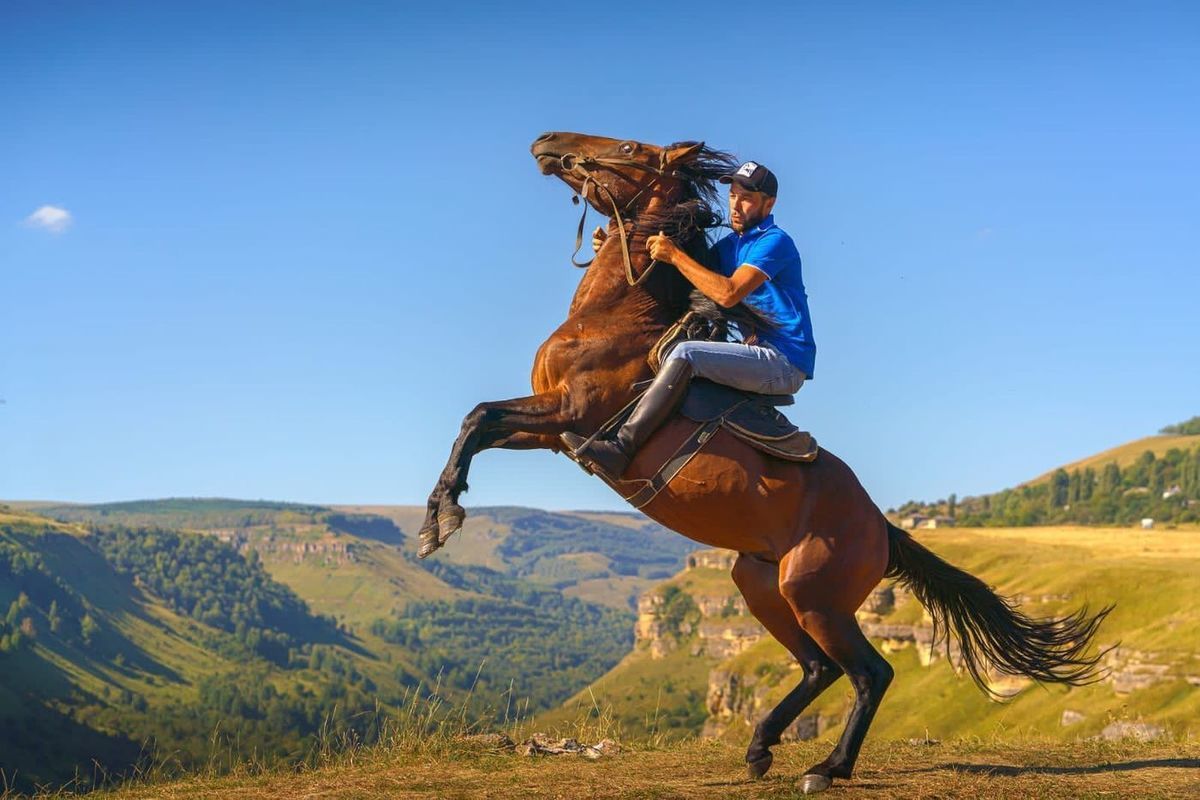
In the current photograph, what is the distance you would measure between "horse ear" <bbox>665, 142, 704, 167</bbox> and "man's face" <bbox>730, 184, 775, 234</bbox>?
0.40 meters

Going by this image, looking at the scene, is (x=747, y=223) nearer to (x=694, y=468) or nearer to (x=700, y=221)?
(x=700, y=221)

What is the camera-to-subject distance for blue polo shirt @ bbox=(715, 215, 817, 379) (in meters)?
9.91

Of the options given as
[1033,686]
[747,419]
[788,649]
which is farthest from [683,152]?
[1033,686]

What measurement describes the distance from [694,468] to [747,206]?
2172 millimetres

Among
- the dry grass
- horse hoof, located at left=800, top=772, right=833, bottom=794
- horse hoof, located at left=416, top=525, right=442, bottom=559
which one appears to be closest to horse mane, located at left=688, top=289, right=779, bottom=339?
horse hoof, located at left=416, top=525, right=442, bottom=559

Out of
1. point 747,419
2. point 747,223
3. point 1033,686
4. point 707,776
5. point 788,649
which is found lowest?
point 1033,686

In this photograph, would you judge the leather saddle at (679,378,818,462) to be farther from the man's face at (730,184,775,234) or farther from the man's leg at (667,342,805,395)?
the man's face at (730,184,775,234)

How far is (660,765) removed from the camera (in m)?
11.2

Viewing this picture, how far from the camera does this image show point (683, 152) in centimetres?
1020

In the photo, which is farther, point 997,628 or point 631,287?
point 997,628

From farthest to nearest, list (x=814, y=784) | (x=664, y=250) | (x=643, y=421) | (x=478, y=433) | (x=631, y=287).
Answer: (x=631, y=287) → (x=664, y=250) → (x=814, y=784) → (x=643, y=421) → (x=478, y=433)

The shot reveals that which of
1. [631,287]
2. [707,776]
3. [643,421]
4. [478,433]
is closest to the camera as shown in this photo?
[478,433]

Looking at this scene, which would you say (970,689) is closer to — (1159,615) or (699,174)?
(1159,615)

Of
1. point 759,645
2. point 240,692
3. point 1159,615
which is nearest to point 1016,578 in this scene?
point 1159,615
